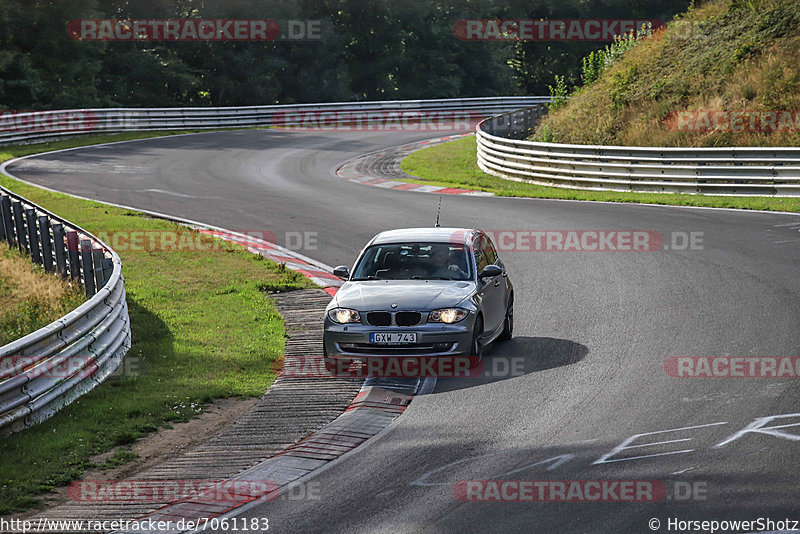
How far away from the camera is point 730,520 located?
23.0ft

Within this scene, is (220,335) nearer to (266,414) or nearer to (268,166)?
(266,414)

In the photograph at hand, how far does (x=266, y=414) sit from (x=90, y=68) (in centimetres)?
4216

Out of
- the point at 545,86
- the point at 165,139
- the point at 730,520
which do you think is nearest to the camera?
the point at 730,520

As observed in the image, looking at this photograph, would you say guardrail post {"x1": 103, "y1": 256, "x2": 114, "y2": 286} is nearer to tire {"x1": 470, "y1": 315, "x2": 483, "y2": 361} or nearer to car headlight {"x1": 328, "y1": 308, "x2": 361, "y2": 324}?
car headlight {"x1": 328, "y1": 308, "x2": 361, "y2": 324}

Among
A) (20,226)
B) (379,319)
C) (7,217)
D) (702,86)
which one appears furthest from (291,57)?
(379,319)

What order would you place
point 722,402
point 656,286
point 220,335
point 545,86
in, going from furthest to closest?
1. point 545,86
2. point 656,286
3. point 220,335
4. point 722,402

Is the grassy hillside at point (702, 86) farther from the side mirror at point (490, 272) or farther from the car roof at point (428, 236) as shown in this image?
the side mirror at point (490, 272)

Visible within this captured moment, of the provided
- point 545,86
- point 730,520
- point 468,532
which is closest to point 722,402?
point 730,520

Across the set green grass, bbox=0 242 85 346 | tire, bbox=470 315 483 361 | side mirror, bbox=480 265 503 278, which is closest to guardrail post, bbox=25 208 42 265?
green grass, bbox=0 242 85 346

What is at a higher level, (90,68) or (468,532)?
(90,68)

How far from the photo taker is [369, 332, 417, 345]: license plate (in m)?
11.5

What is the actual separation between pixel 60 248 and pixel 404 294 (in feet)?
23.2

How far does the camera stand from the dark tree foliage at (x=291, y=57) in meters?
47.8

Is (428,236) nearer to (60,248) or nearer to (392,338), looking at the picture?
(392,338)
